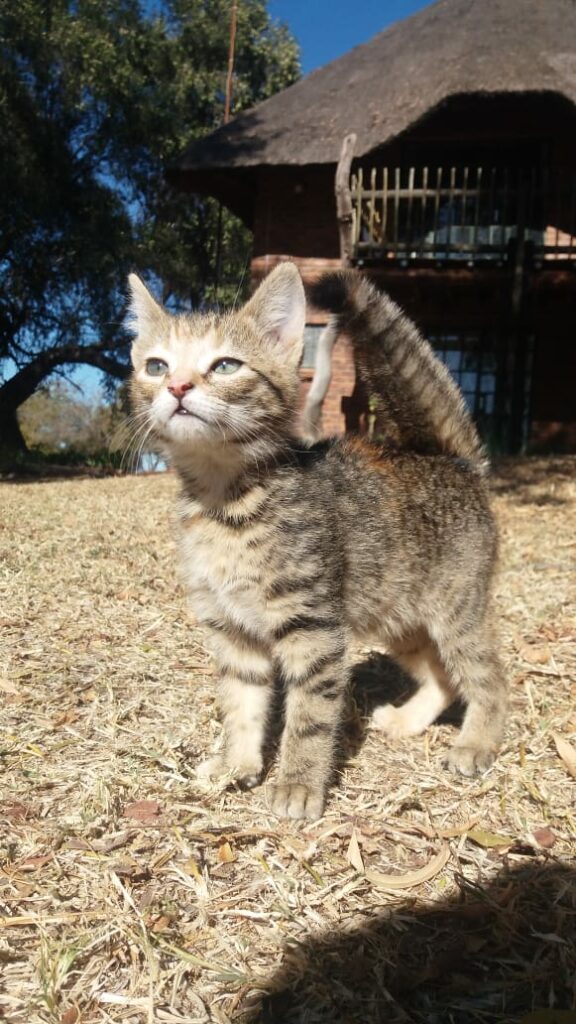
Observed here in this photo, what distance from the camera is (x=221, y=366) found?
249 cm

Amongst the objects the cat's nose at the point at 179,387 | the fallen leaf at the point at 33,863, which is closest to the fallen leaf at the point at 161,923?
the fallen leaf at the point at 33,863

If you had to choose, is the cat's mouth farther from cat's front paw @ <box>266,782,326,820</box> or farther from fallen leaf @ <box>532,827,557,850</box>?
fallen leaf @ <box>532,827,557,850</box>

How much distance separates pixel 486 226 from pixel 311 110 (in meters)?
3.95

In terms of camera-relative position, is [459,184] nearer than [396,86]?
No

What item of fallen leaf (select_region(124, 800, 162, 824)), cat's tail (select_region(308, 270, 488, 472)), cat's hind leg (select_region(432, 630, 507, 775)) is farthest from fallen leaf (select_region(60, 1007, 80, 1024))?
cat's tail (select_region(308, 270, 488, 472))

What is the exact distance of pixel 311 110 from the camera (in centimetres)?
1341

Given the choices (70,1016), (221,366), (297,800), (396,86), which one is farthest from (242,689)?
(396,86)

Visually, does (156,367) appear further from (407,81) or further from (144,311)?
(407,81)

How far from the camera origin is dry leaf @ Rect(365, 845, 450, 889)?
1.93m

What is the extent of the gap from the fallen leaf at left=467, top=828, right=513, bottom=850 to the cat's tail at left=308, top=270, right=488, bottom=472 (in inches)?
62.5

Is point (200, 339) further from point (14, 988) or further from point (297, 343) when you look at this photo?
point (14, 988)

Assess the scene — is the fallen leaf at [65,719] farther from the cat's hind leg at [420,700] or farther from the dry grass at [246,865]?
the cat's hind leg at [420,700]

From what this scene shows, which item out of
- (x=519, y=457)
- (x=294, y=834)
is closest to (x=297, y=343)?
(x=294, y=834)

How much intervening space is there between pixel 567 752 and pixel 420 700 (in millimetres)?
628
